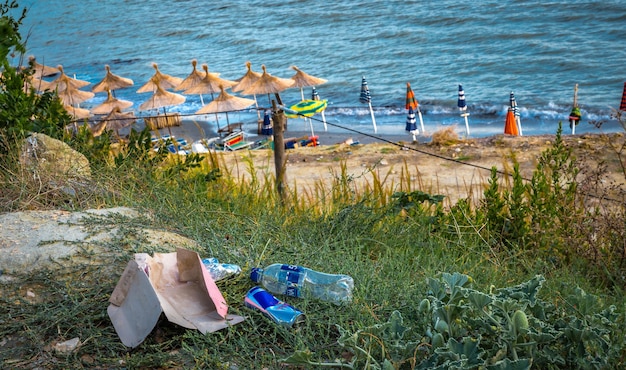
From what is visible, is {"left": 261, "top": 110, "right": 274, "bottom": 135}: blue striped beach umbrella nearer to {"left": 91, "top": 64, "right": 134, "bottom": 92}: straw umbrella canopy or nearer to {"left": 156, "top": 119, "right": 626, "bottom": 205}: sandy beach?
{"left": 156, "top": 119, "right": 626, "bottom": 205}: sandy beach

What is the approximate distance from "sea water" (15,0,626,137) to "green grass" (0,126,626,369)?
11.7 m

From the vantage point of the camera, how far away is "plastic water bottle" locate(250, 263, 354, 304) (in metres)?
2.82

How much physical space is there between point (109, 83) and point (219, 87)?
3589mm

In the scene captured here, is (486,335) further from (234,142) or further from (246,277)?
(234,142)

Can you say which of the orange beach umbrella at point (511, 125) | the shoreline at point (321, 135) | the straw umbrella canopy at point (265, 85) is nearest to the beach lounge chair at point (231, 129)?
the shoreline at point (321, 135)

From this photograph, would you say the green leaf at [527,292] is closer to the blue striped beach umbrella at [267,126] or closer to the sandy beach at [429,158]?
the sandy beach at [429,158]

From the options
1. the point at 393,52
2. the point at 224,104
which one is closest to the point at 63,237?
the point at 224,104

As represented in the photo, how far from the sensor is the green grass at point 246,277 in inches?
101

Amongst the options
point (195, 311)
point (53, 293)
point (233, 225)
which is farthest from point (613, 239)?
point (53, 293)

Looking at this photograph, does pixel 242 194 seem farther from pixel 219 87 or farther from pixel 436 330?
pixel 219 87

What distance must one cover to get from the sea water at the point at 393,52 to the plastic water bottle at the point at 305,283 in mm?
13132

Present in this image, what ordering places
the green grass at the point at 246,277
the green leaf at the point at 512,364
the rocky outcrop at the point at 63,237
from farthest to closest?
the rocky outcrop at the point at 63,237, the green grass at the point at 246,277, the green leaf at the point at 512,364

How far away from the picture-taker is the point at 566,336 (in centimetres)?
228

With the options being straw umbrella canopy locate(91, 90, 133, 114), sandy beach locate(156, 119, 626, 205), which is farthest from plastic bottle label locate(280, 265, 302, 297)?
straw umbrella canopy locate(91, 90, 133, 114)
